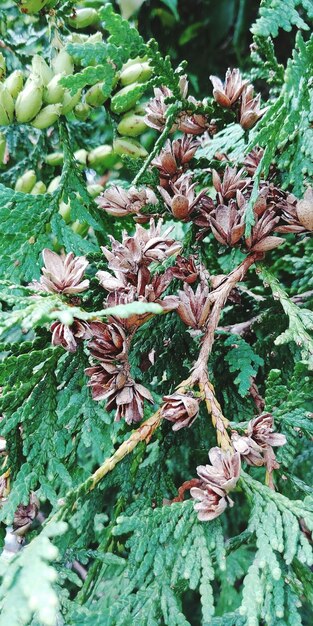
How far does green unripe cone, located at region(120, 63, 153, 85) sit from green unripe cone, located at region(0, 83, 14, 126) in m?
0.18

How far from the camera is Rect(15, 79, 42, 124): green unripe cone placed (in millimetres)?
870

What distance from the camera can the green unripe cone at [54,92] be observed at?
34.6 inches

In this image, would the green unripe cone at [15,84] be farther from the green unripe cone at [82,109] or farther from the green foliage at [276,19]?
the green foliage at [276,19]

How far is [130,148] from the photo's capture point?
3.02 feet

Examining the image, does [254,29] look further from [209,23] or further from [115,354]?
[209,23]

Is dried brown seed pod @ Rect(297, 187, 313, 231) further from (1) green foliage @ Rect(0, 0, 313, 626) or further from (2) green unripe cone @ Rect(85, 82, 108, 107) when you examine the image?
(2) green unripe cone @ Rect(85, 82, 108, 107)

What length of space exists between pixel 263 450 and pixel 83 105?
671 mm

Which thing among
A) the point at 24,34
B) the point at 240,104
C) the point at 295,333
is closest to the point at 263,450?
the point at 295,333

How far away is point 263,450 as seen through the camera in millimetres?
616

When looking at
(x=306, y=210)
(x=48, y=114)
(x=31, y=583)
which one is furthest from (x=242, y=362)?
(x=48, y=114)

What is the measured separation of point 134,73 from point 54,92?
0.13 meters

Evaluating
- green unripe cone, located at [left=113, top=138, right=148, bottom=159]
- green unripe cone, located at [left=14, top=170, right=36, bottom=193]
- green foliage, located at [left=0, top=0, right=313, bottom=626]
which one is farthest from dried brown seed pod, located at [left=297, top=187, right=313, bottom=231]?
green unripe cone, located at [left=14, top=170, right=36, bottom=193]

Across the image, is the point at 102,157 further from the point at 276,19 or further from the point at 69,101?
the point at 276,19

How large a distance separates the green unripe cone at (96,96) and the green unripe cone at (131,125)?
0.15ft
